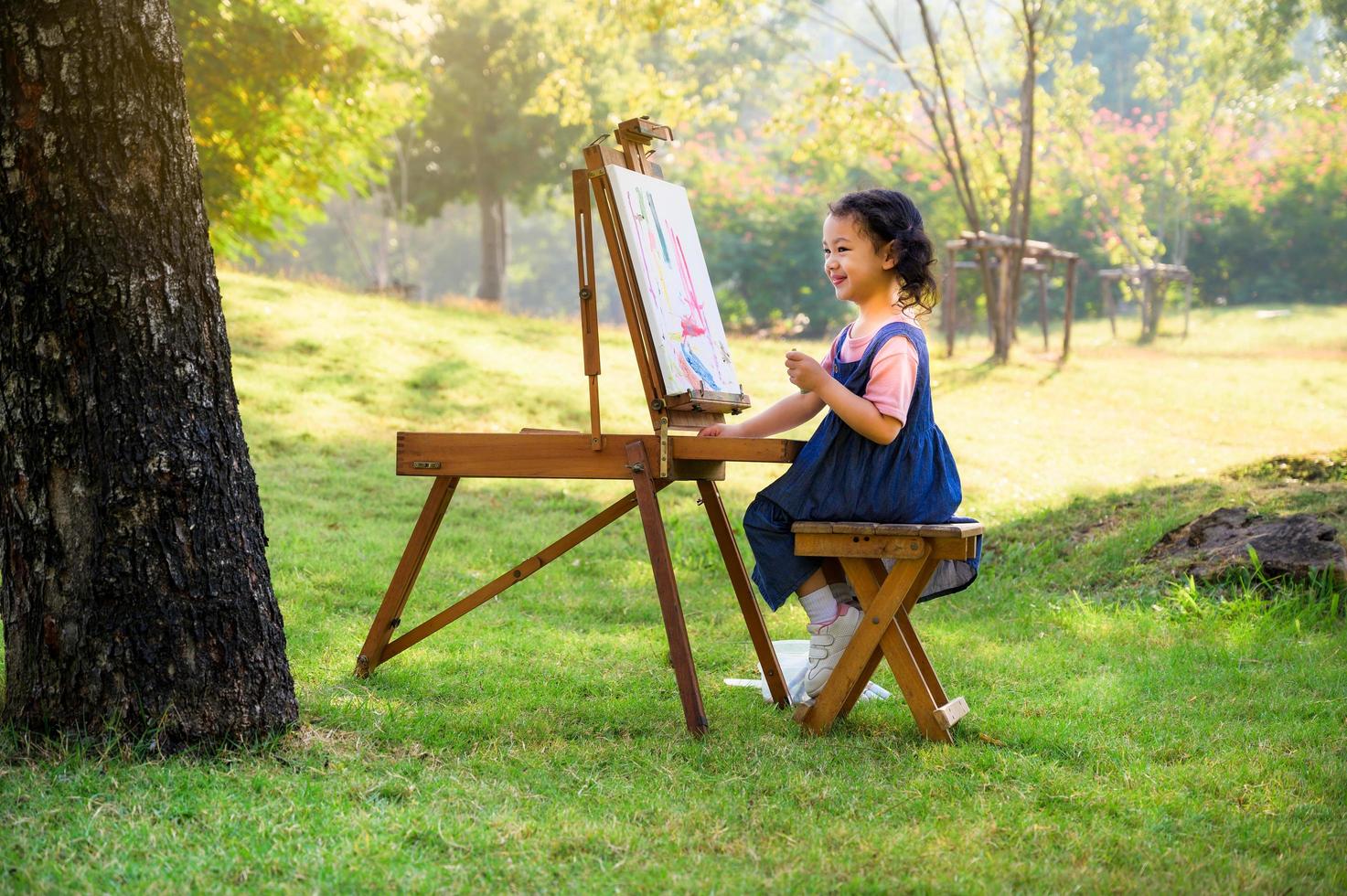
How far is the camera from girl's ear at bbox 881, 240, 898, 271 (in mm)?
3795

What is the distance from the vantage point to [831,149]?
1619 centimetres

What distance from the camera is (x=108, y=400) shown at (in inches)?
124

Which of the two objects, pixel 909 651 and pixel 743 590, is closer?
pixel 909 651

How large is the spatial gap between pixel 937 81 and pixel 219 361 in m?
14.0

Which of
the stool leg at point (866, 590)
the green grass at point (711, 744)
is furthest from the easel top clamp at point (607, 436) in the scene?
the green grass at point (711, 744)

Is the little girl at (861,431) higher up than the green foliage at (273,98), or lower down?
lower down

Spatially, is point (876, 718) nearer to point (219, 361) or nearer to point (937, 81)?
point (219, 361)

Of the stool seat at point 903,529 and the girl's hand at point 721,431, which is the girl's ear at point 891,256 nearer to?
the girl's hand at point 721,431

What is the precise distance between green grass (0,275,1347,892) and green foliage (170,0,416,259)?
5.54 meters

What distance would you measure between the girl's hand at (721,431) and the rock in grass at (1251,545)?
2914mm

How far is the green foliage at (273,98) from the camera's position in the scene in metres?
12.6

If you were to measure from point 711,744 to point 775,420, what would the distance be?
1029 millimetres

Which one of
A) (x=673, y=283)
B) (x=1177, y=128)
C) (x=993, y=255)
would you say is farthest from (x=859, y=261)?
(x=1177, y=128)

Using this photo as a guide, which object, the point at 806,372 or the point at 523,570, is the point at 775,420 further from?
the point at 523,570
